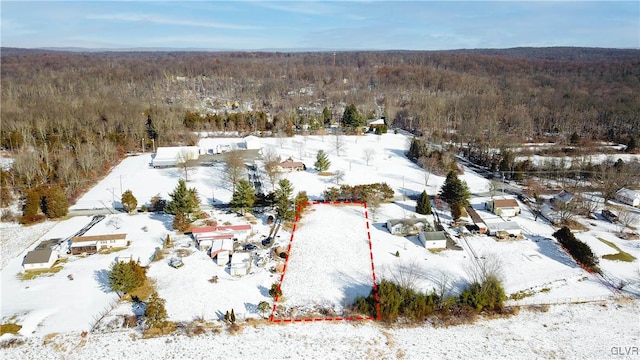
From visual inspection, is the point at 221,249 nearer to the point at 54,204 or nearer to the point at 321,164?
the point at 54,204

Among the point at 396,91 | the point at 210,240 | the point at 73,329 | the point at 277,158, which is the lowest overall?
the point at 73,329

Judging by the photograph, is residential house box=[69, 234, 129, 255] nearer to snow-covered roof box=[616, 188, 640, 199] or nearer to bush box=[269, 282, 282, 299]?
bush box=[269, 282, 282, 299]

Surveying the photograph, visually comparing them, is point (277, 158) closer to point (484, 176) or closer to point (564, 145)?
point (484, 176)

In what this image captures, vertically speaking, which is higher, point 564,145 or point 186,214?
point 564,145

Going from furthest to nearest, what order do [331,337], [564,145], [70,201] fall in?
1. [564,145]
2. [70,201]
3. [331,337]

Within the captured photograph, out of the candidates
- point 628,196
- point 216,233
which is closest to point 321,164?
point 216,233

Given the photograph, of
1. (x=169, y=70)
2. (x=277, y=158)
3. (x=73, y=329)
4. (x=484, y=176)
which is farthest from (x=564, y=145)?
(x=169, y=70)

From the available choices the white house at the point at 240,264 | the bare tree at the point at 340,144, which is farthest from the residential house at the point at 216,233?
the bare tree at the point at 340,144

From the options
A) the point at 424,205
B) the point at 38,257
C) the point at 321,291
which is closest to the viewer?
the point at 321,291
